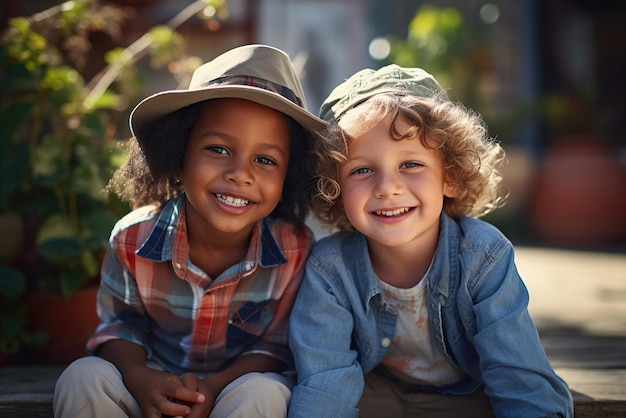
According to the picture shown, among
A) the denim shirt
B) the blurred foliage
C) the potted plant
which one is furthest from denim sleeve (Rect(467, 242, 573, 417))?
the blurred foliage

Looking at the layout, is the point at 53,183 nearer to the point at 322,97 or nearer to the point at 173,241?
the point at 173,241

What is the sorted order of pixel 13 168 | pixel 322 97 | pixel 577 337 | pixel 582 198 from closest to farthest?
pixel 13 168, pixel 577 337, pixel 582 198, pixel 322 97

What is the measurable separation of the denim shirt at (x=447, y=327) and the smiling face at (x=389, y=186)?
12cm

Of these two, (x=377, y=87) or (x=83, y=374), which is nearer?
(x=83, y=374)

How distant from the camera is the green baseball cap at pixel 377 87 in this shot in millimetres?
1938

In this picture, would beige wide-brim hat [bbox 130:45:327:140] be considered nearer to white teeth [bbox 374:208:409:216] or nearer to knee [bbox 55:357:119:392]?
white teeth [bbox 374:208:409:216]

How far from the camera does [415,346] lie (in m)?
1.97

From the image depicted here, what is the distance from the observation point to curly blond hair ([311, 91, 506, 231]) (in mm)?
1873

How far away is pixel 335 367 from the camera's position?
6.04ft

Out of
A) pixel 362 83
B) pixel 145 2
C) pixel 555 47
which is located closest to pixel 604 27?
pixel 555 47

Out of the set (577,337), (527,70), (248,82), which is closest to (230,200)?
(248,82)

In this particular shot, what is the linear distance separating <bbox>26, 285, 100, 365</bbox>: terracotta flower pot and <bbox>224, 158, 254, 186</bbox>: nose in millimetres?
788

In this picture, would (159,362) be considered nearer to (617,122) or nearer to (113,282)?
(113,282)

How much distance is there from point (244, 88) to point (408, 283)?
2.26 ft
